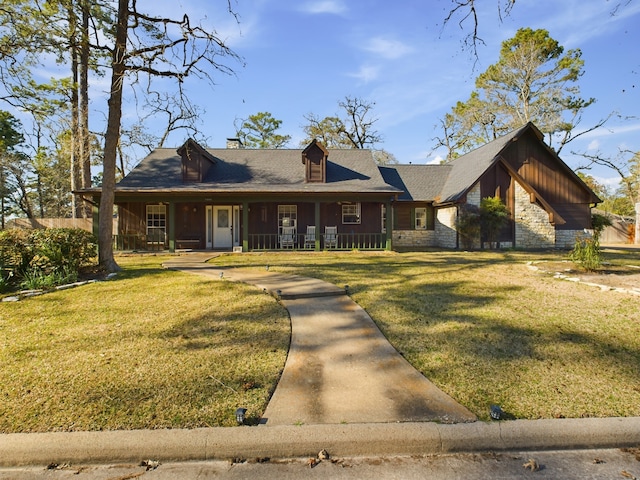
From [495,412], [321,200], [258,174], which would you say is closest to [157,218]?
[258,174]

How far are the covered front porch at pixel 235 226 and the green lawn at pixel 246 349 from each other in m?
9.14

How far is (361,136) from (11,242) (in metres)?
28.8

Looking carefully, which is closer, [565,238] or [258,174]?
[258,174]

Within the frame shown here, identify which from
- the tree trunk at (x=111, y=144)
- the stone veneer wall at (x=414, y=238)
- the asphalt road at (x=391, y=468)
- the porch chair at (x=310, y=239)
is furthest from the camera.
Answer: the stone veneer wall at (x=414, y=238)

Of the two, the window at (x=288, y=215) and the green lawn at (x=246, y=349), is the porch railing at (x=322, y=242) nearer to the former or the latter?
the window at (x=288, y=215)

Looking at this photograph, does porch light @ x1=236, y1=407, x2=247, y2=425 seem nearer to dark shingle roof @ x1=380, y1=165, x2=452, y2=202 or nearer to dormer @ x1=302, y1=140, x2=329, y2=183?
dormer @ x1=302, y1=140, x2=329, y2=183

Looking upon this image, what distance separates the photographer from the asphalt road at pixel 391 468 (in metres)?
2.30

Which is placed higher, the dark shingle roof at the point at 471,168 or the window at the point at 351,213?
the dark shingle roof at the point at 471,168

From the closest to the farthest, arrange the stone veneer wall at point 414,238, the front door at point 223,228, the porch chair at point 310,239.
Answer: the porch chair at point 310,239
the front door at point 223,228
the stone veneer wall at point 414,238

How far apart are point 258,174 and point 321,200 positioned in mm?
4142

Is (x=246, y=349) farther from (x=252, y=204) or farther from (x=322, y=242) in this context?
(x=252, y=204)

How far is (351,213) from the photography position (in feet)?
57.2

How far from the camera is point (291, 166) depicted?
18.1 m

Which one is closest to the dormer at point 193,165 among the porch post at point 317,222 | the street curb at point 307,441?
the porch post at point 317,222
